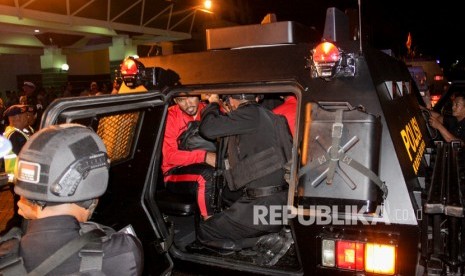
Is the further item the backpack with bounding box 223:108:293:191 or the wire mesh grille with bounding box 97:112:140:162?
the backpack with bounding box 223:108:293:191

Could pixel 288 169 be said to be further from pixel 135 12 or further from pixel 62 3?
pixel 135 12

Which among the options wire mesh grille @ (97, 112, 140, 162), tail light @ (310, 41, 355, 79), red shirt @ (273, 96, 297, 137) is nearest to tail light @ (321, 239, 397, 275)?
tail light @ (310, 41, 355, 79)

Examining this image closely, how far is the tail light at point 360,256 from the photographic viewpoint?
2.02 meters

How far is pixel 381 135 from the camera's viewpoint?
2119mm

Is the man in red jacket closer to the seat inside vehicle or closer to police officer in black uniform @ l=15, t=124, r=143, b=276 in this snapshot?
the seat inside vehicle

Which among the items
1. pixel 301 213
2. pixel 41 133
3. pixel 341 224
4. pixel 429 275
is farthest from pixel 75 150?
pixel 429 275

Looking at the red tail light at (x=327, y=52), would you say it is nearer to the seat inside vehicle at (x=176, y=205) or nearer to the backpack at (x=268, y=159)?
the backpack at (x=268, y=159)

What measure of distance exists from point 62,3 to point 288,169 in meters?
14.7

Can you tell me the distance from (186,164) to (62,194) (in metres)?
2.42

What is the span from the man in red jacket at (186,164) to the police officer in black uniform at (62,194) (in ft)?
6.75

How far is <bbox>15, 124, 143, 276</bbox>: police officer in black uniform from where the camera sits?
143 centimetres

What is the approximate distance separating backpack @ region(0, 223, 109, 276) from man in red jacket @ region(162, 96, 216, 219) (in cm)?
219

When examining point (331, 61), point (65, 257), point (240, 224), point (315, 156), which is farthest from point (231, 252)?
point (65, 257)

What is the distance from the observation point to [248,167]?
10.1ft
